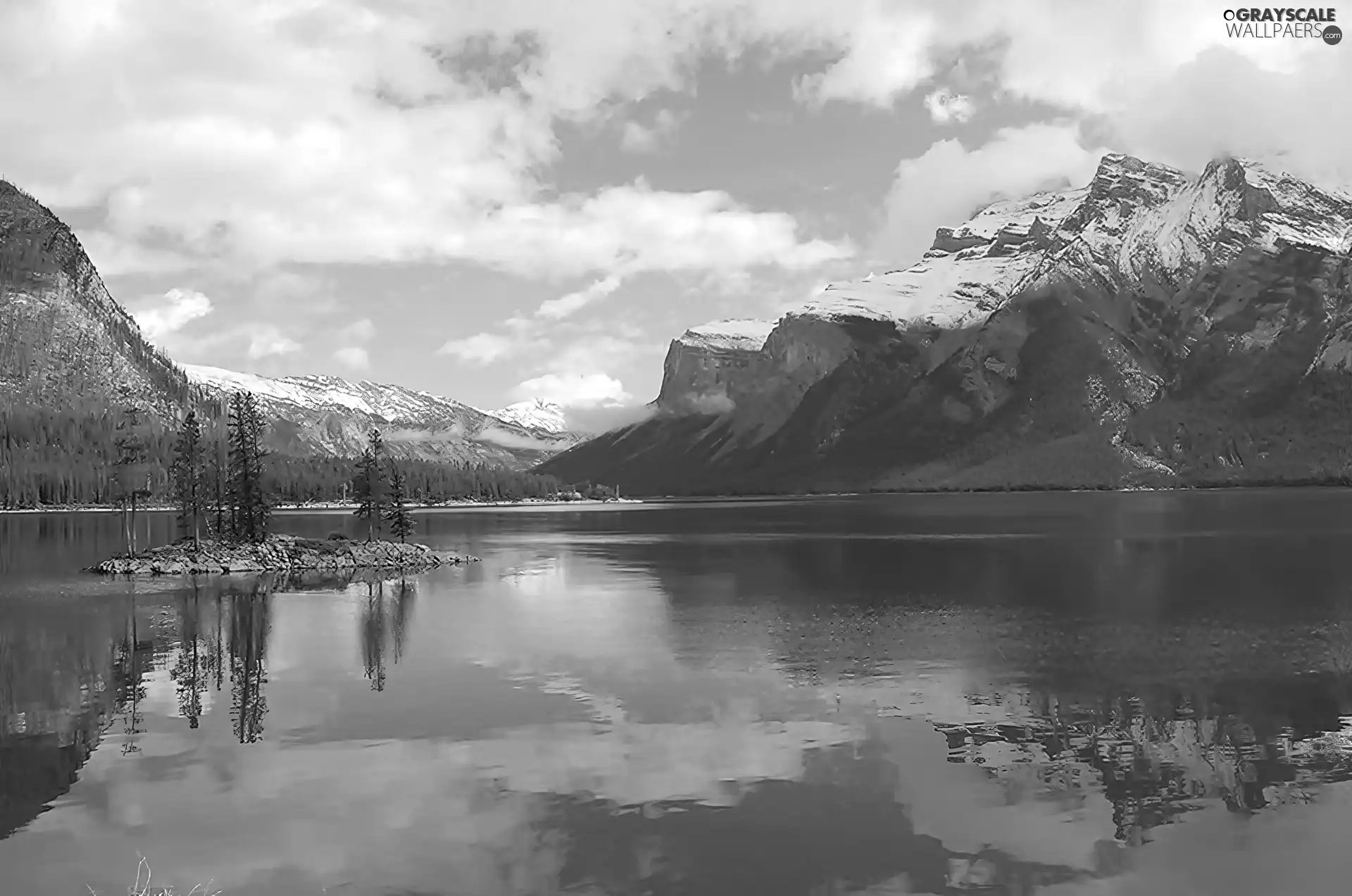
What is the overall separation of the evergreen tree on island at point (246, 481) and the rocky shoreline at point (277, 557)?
266cm

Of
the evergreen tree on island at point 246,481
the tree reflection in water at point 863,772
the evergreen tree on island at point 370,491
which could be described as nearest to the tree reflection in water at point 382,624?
the tree reflection in water at point 863,772

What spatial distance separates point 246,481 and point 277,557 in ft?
37.7

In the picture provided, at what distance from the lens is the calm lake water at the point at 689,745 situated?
27.7 m

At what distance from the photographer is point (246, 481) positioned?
130375mm

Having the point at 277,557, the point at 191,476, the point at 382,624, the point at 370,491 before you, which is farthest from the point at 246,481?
the point at 382,624

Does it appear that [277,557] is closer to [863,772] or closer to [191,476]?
[191,476]

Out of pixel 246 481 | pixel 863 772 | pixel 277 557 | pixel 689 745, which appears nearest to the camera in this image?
pixel 863 772

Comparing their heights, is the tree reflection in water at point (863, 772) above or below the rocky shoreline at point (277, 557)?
below

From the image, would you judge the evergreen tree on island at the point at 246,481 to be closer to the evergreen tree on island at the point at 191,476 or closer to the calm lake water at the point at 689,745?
the evergreen tree on island at the point at 191,476

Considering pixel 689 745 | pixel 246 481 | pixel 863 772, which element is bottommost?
pixel 863 772

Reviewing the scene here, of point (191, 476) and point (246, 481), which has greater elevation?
point (191, 476)

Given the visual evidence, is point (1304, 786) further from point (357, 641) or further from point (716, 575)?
point (716, 575)

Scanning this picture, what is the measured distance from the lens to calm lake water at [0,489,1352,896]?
27.7 meters

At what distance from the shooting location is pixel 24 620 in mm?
73312
